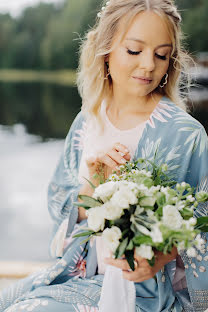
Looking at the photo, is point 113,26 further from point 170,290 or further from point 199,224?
point 170,290

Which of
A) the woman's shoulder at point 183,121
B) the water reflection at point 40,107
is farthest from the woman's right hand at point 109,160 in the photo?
the water reflection at point 40,107

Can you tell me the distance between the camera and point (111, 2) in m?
1.43

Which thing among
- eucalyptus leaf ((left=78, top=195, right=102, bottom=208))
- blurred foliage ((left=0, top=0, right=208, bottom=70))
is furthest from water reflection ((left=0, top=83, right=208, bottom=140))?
eucalyptus leaf ((left=78, top=195, right=102, bottom=208))

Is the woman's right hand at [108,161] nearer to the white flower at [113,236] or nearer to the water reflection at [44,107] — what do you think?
the white flower at [113,236]

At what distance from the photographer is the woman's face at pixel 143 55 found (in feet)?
4.25

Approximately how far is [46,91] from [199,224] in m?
17.1

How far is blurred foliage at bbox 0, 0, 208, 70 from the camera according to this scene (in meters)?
12.8

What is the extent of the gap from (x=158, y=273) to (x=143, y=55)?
2.22 ft

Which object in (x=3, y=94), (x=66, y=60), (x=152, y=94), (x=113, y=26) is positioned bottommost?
(x=3, y=94)

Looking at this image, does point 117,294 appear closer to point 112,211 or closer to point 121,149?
point 112,211

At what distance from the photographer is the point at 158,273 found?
4.11 ft

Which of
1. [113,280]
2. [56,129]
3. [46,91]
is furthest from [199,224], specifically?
[46,91]

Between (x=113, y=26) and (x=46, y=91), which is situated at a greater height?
(x=113, y=26)

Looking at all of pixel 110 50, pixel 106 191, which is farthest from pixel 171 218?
pixel 110 50
